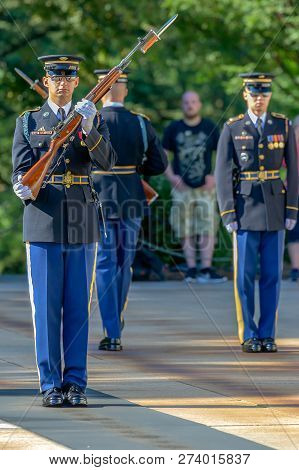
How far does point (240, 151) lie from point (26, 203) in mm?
3141

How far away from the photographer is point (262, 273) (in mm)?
12297

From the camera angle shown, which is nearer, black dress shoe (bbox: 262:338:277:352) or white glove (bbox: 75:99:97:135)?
white glove (bbox: 75:99:97:135)

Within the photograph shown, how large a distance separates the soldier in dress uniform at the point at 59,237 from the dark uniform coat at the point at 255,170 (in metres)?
2.92

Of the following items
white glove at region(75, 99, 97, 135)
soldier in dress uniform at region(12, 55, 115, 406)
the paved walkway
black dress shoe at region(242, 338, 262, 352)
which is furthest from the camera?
black dress shoe at region(242, 338, 262, 352)

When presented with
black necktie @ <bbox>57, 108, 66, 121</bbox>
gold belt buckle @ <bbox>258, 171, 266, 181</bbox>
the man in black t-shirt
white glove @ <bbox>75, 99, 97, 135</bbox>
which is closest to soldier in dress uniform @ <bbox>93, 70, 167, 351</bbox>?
gold belt buckle @ <bbox>258, 171, 266, 181</bbox>

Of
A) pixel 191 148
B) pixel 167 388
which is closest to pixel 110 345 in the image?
pixel 167 388

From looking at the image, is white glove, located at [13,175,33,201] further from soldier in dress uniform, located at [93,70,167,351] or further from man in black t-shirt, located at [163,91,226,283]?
man in black t-shirt, located at [163,91,226,283]

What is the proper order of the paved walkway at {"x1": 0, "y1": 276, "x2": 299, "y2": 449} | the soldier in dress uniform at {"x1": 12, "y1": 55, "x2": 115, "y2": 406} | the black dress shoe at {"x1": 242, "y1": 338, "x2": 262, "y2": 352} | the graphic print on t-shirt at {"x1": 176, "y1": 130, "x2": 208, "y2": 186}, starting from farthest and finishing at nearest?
1. the graphic print on t-shirt at {"x1": 176, "y1": 130, "x2": 208, "y2": 186}
2. the black dress shoe at {"x1": 242, "y1": 338, "x2": 262, "y2": 352}
3. the soldier in dress uniform at {"x1": 12, "y1": 55, "x2": 115, "y2": 406}
4. the paved walkway at {"x1": 0, "y1": 276, "x2": 299, "y2": 449}

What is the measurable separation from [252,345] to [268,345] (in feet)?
0.41

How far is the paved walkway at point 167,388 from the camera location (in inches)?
323

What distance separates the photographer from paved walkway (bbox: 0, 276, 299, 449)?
8203 mm

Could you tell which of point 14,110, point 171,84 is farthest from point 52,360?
point 171,84

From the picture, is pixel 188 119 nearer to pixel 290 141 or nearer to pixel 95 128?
pixel 290 141

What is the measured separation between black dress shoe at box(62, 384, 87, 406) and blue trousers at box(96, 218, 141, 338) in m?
2.90
